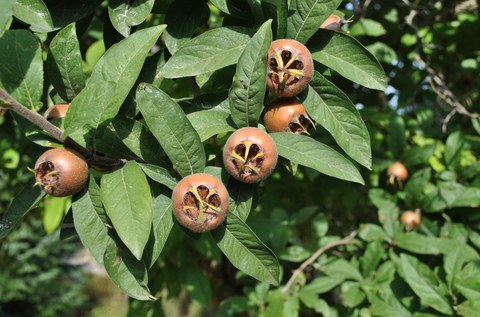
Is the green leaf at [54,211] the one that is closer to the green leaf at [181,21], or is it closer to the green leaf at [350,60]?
the green leaf at [181,21]

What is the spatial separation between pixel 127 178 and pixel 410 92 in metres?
2.02

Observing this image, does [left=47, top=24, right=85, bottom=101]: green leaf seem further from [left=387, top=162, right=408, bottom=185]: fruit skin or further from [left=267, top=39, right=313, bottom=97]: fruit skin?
[left=387, top=162, right=408, bottom=185]: fruit skin

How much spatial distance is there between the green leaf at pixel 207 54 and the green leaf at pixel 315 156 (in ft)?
0.73

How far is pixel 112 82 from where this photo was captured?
979 millimetres

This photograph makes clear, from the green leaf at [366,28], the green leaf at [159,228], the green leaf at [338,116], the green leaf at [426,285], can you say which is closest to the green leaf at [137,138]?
the green leaf at [159,228]

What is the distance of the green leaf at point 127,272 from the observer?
1.03 m

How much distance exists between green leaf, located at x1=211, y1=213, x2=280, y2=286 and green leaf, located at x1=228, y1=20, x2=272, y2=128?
0.76 feet

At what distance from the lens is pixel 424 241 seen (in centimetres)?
204

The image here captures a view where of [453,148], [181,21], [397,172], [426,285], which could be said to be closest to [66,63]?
[181,21]

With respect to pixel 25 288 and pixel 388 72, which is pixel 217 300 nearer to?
pixel 388 72

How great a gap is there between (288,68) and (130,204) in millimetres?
460

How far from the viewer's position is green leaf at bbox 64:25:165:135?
3.27ft

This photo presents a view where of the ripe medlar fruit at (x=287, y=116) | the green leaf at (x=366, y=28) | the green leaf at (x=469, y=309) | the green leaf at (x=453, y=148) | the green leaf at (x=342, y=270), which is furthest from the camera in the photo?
the green leaf at (x=366, y=28)

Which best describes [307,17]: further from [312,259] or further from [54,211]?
[54,211]
